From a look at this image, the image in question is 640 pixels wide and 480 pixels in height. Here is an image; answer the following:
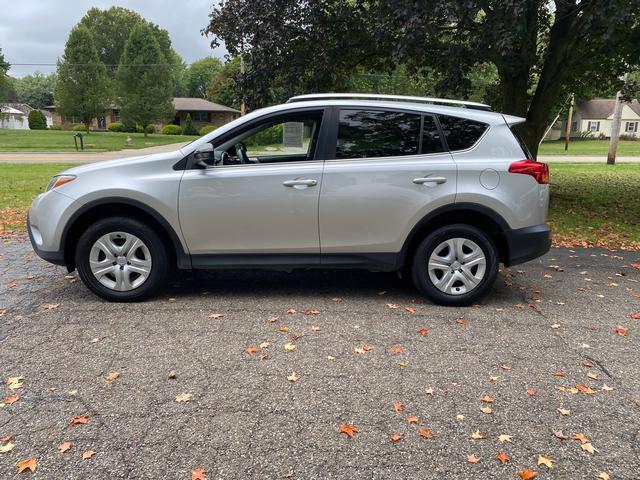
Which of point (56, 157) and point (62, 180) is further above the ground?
point (62, 180)

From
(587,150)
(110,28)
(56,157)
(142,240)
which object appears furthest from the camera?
(110,28)

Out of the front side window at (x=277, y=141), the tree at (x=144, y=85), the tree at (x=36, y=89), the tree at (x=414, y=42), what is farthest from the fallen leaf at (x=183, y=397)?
the tree at (x=36, y=89)

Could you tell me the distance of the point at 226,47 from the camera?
1088cm

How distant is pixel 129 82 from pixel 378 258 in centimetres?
4387

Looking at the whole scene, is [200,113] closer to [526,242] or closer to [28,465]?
[526,242]

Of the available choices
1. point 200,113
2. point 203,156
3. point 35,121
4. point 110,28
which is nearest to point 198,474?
point 203,156

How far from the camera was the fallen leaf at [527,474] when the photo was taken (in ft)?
8.26

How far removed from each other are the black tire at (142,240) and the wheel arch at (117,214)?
8 centimetres

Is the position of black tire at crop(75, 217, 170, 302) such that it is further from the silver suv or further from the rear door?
the rear door

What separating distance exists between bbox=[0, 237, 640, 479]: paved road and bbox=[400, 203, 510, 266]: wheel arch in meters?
0.54

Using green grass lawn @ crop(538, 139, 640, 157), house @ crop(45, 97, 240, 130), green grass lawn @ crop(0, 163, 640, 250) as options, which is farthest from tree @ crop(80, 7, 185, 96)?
green grass lawn @ crop(0, 163, 640, 250)

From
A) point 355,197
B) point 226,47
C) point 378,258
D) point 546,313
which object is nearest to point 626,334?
point 546,313

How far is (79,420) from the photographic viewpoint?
2941 mm

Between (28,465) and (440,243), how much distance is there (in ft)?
11.5
